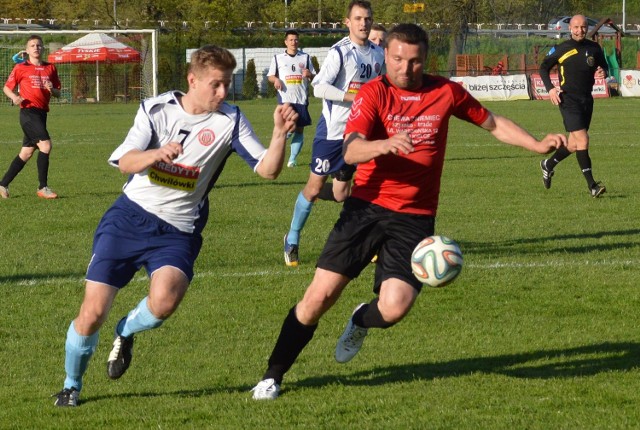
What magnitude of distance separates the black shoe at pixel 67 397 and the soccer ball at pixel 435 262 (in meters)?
1.91

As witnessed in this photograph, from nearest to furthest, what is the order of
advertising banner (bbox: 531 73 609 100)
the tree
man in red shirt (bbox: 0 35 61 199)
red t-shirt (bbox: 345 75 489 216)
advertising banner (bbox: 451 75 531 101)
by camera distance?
red t-shirt (bbox: 345 75 489 216) < man in red shirt (bbox: 0 35 61 199) < advertising banner (bbox: 531 73 609 100) < advertising banner (bbox: 451 75 531 101) < the tree

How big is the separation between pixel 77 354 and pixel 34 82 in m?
10.7

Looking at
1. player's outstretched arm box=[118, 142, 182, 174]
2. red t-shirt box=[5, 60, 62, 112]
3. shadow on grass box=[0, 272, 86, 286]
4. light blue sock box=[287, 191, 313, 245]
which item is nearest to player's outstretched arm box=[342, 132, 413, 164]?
player's outstretched arm box=[118, 142, 182, 174]

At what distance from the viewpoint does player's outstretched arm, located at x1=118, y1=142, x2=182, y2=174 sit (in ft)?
17.4

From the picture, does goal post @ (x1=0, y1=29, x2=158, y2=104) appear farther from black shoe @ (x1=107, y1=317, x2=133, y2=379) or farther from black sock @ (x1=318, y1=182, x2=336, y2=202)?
black shoe @ (x1=107, y1=317, x2=133, y2=379)

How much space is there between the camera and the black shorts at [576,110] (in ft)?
48.7

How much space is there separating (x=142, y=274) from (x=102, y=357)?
267cm

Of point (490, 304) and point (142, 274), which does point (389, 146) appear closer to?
point (490, 304)

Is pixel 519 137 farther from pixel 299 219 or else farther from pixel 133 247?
pixel 299 219

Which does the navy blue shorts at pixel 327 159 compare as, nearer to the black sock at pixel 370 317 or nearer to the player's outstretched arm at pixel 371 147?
the black sock at pixel 370 317

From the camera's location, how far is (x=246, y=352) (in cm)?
699

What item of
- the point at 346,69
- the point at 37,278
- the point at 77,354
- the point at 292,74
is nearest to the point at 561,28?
the point at 292,74

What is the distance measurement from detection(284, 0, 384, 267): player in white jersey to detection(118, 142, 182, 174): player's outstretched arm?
13.8 ft

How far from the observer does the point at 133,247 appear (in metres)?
5.85
